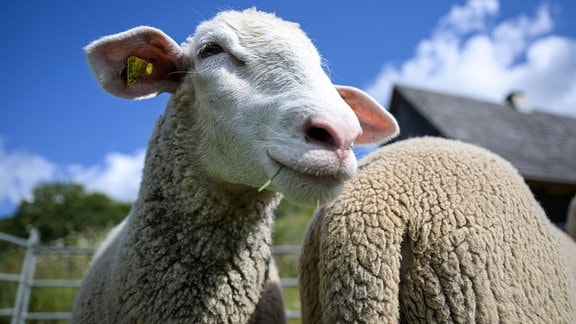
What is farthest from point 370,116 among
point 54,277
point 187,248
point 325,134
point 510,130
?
point 510,130

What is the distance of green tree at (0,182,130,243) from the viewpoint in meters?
40.9

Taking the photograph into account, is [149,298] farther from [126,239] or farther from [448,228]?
[448,228]

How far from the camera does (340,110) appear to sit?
165 centimetres


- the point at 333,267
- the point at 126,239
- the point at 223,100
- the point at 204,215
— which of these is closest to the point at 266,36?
the point at 223,100

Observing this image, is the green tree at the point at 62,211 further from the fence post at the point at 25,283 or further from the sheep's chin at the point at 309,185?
the sheep's chin at the point at 309,185

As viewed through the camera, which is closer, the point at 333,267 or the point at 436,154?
the point at 333,267

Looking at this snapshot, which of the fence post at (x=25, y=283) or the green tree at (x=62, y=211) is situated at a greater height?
the green tree at (x=62, y=211)

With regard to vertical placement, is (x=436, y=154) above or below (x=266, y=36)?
below

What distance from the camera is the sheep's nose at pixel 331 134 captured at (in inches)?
62.3

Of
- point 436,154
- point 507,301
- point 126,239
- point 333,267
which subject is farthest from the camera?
point 126,239

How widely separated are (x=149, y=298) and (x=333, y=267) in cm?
91

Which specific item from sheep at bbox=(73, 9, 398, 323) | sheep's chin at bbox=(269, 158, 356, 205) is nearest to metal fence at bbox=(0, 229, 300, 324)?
sheep at bbox=(73, 9, 398, 323)

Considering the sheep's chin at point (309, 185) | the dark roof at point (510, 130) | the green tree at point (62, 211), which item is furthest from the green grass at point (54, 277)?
the green tree at point (62, 211)

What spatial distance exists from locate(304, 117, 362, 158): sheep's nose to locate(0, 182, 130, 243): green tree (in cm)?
4209
